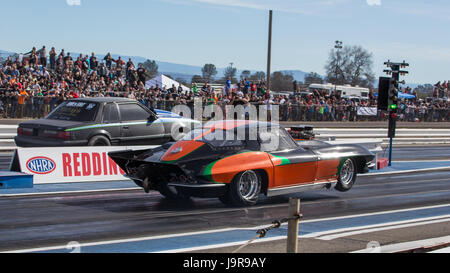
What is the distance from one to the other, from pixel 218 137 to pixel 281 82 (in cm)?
8119

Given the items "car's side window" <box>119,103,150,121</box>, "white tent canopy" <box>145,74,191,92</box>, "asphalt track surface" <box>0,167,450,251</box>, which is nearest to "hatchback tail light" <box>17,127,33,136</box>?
"car's side window" <box>119,103,150,121</box>

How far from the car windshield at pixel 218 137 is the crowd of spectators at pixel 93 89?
858 cm

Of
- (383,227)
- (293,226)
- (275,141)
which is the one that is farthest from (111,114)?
(293,226)

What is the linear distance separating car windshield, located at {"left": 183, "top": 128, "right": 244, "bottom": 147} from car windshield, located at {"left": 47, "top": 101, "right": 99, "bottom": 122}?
5105 mm

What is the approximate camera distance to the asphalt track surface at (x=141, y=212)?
7758 mm

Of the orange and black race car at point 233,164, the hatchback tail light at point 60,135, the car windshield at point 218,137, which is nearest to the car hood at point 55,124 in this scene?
the hatchback tail light at point 60,135

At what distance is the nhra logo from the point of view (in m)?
11.9

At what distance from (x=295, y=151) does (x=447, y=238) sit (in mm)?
3749

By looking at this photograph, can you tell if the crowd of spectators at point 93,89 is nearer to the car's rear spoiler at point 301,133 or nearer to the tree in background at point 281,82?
the car's rear spoiler at point 301,133

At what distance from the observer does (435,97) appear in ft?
150

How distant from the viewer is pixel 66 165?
1239 cm

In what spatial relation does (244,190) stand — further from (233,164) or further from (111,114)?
(111,114)

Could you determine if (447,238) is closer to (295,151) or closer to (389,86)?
(295,151)
